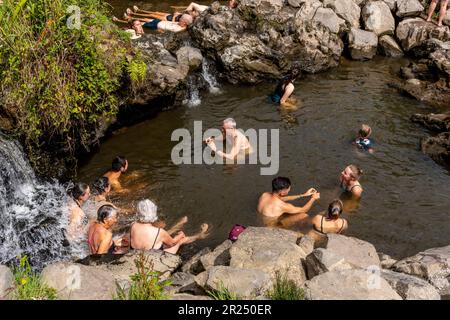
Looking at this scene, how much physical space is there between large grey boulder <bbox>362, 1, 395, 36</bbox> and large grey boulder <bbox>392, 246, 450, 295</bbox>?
12804 millimetres

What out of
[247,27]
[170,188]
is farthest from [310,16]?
[170,188]

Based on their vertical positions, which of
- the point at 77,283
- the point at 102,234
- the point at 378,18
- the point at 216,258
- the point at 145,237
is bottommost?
the point at 145,237

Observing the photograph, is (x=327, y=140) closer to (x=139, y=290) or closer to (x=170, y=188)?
(x=170, y=188)

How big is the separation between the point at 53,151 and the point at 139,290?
6.16 meters

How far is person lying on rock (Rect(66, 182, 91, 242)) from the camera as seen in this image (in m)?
8.73

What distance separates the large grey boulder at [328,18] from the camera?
16.7 m

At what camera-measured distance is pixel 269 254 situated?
6445mm

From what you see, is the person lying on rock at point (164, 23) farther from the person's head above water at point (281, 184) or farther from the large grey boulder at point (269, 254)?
the large grey boulder at point (269, 254)

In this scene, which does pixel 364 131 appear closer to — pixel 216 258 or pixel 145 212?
pixel 216 258

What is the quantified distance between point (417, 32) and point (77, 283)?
16.7 m

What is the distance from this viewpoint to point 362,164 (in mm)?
11164

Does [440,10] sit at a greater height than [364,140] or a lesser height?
greater

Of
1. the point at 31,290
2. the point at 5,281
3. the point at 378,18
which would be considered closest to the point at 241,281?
the point at 31,290

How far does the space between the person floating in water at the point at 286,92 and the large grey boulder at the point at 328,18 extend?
382cm
